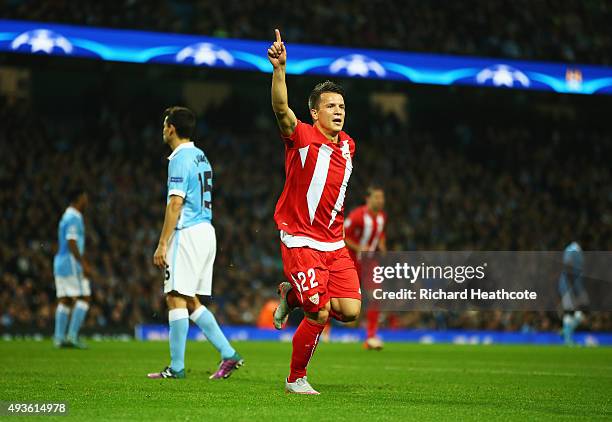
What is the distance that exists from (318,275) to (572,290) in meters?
10.4

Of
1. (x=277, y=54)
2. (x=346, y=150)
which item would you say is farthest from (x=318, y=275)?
(x=277, y=54)

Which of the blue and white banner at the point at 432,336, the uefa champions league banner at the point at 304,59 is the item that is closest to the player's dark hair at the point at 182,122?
the uefa champions league banner at the point at 304,59

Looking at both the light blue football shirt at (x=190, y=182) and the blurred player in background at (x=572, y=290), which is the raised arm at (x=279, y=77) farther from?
the blurred player in background at (x=572, y=290)

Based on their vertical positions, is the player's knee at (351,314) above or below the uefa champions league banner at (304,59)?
below

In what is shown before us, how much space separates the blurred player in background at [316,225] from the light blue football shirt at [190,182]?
1.38 meters

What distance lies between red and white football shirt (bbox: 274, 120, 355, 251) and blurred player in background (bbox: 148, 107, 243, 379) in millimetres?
1431

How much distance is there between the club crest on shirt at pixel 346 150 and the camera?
7.49 meters

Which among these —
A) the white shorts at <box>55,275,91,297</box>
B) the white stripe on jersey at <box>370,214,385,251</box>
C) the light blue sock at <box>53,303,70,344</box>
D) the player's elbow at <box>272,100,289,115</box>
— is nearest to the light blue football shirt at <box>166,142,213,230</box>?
the player's elbow at <box>272,100,289,115</box>

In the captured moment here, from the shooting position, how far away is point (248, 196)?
966 inches

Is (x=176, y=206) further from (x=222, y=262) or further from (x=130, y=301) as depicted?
(x=222, y=262)

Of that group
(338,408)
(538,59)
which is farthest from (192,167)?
(538,59)

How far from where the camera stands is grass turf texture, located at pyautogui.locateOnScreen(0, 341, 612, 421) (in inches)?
241

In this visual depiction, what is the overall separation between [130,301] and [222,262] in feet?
8.63

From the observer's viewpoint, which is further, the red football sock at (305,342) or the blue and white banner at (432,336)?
the blue and white banner at (432,336)
